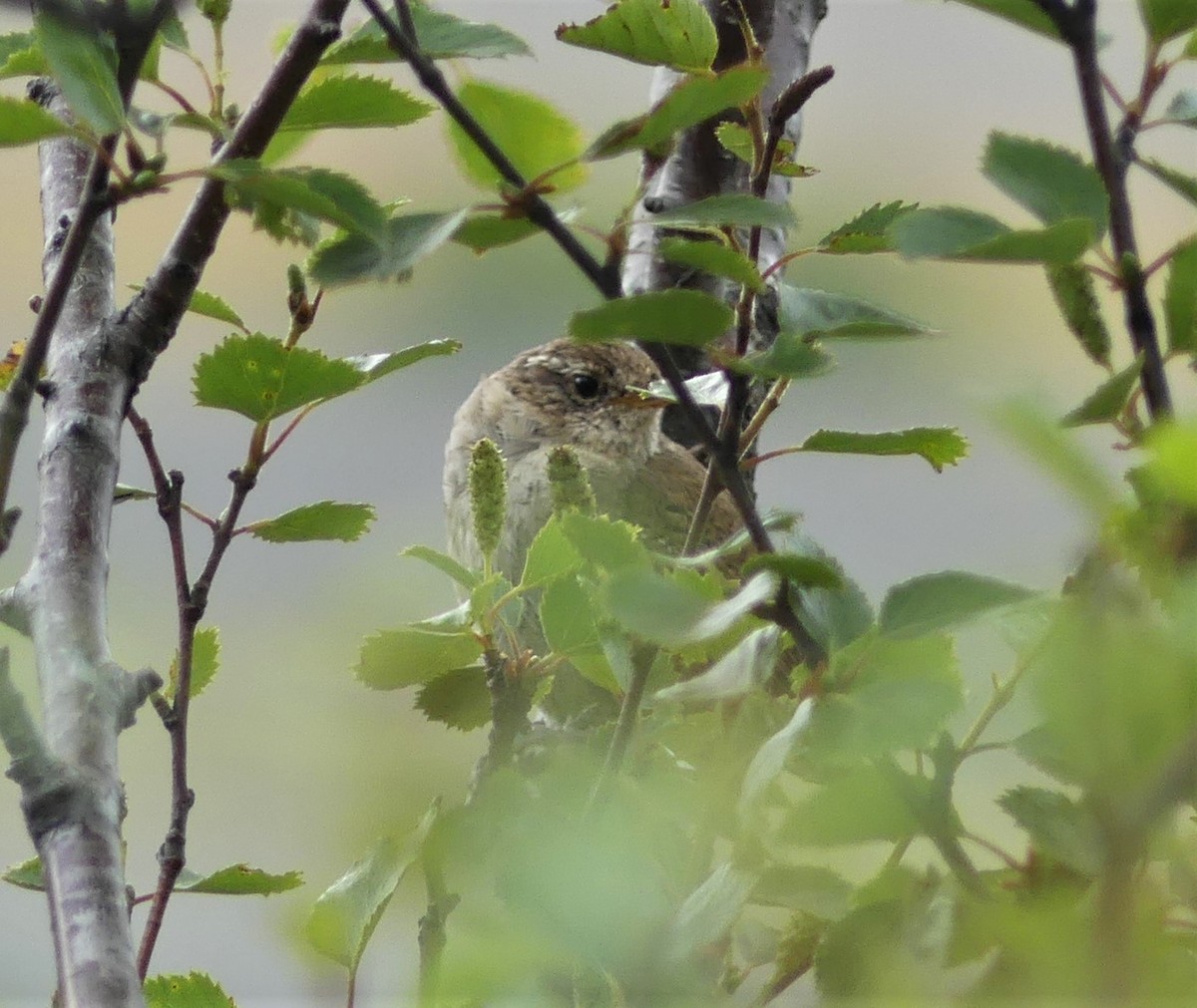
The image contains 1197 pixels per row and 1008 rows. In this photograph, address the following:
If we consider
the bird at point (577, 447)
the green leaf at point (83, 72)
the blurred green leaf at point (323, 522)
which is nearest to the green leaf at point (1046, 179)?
the green leaf at point (83, 72)

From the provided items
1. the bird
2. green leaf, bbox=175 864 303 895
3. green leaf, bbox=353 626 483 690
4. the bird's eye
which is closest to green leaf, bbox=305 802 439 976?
green leaf, bbox=353 626 483 690

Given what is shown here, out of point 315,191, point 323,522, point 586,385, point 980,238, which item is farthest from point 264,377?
point 586,385

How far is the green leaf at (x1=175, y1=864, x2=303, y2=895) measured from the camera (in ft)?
3.31

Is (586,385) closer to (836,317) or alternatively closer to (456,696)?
(456,696)

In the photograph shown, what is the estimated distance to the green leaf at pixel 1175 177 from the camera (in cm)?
62

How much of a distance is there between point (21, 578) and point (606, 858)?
60 cm

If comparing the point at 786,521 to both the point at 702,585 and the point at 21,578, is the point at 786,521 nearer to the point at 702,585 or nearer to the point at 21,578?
the point at 702,585

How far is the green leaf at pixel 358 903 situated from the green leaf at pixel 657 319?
296mm

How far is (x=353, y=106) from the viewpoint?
79 centimetres

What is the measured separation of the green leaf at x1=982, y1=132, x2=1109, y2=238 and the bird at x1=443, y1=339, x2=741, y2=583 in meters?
1.52

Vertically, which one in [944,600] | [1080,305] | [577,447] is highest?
[577,447]

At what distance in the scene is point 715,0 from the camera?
68.0 inches

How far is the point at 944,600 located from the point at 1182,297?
0.48 feet

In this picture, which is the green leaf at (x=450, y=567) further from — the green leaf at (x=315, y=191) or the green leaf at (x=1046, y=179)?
the green leaf at (x=1046, y=179)
